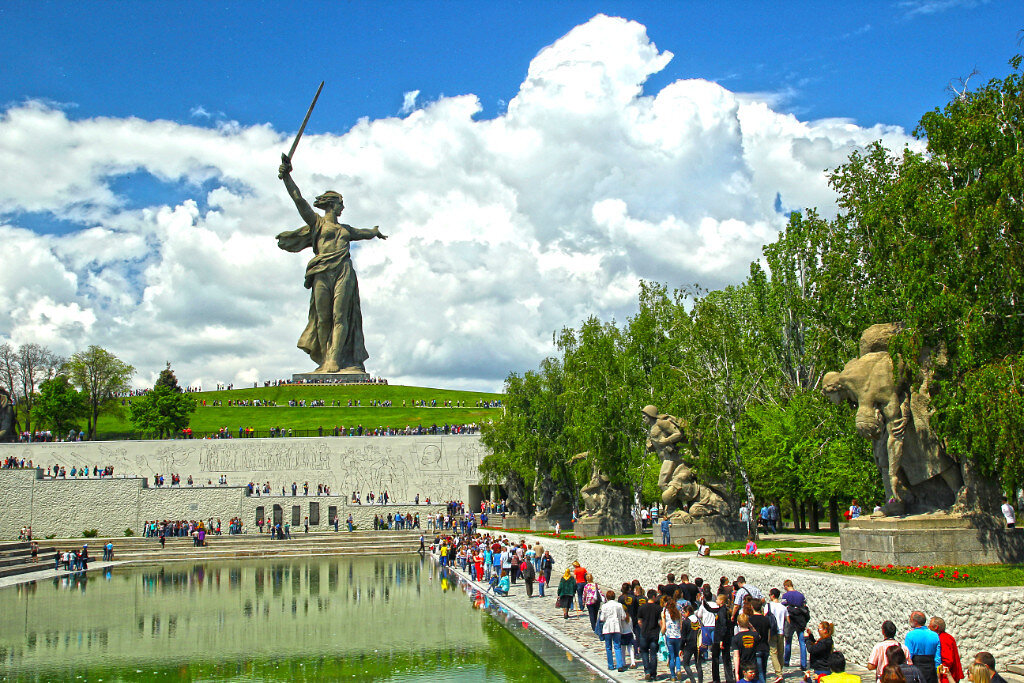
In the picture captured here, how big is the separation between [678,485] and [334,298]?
201 feet

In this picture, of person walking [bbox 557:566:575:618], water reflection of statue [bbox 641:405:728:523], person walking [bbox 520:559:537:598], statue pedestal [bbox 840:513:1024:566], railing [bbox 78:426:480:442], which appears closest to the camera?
statue pedestal [bbox 840:513:1024:566]

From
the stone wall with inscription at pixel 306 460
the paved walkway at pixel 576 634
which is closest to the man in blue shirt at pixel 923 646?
the paved walkway at pixel 576 634

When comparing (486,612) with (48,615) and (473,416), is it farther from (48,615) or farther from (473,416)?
(473,416)

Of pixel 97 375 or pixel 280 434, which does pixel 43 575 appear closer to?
pixel 280 434

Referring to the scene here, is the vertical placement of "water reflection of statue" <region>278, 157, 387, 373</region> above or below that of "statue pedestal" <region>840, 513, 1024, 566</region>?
above

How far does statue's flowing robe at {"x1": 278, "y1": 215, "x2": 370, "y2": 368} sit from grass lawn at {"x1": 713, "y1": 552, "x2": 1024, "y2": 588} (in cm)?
6798

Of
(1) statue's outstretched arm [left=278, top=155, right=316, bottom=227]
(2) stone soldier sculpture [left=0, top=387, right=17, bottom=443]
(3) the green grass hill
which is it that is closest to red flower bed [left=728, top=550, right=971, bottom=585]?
(3) the green grass hill

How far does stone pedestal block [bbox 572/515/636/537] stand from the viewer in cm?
2984

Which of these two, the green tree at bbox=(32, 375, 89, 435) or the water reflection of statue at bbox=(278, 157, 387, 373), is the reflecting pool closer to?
the green tree at bbox=(32, 375, 89, 435)

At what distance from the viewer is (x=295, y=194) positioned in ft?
253

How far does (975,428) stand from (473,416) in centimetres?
6203

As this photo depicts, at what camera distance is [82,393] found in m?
72.1

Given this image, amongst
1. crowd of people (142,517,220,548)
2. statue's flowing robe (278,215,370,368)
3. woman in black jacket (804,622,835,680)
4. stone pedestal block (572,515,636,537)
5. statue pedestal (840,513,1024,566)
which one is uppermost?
statue's flowing robe (278,215,370,368)

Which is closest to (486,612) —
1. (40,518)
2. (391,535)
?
(391,535)
